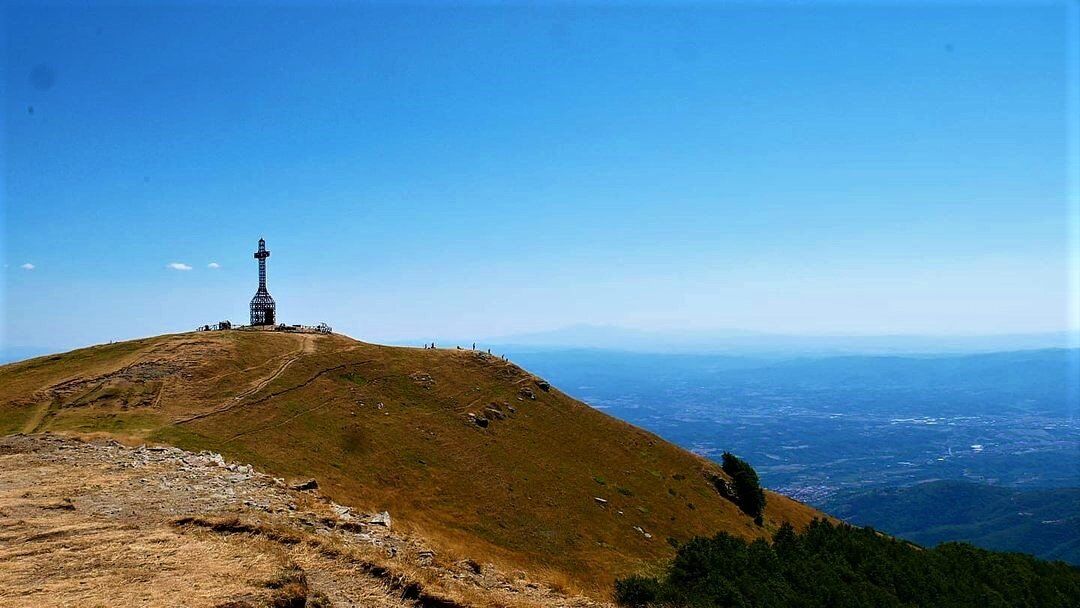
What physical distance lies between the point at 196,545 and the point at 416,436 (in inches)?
1202

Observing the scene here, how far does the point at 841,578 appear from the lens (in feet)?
118

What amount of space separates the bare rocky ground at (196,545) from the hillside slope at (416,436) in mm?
4744

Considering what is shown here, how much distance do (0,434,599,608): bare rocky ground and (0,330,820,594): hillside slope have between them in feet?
15.6

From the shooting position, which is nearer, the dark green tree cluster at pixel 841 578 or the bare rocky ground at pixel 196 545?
the bare rocky ground at pixel 196 545

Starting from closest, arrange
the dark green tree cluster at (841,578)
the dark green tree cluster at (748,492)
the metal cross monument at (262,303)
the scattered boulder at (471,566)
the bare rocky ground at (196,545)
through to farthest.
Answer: the bare rocky ground at (196,545) → the scattered boulder at (471,566) → the dark green tree cluster at (841,578) → the dark green tree cluster at (748,492) → the metal cross monument at (262,303)

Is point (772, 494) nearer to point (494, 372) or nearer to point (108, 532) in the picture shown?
point (494, 372)

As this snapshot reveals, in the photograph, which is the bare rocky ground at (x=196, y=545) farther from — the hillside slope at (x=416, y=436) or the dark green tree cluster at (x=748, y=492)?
the dark green tree cluster at (x=748, y=492)

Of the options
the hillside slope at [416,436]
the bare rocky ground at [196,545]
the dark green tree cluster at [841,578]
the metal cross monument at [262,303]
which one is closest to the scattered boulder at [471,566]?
the bare rocky ground at [196,545]

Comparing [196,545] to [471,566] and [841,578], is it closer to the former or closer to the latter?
[471,566]

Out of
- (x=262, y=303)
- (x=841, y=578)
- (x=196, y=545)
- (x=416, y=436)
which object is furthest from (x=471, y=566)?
(x=262, y=303)

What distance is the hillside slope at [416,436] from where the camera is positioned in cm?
3903

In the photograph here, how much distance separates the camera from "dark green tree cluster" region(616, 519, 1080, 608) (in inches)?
1220

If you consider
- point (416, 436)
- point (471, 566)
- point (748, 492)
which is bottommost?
point (748, 492)

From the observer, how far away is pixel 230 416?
147 feet
